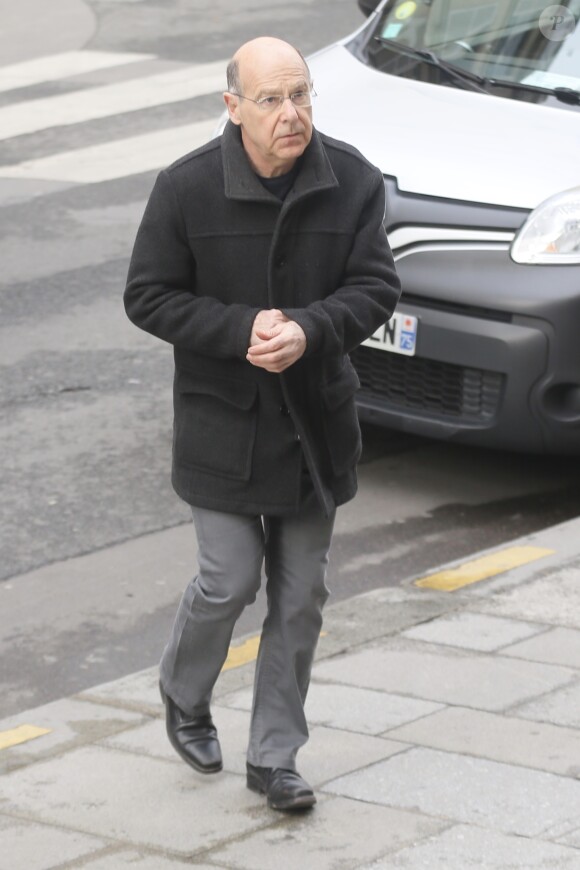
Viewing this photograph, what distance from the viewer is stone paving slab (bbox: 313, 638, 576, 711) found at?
4.68 m

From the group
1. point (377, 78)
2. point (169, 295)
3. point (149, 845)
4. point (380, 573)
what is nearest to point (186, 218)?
point (169, 295)

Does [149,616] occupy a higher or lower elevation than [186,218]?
lower

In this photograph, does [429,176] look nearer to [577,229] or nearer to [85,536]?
[577,229]

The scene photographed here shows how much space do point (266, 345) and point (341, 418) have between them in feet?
1.27

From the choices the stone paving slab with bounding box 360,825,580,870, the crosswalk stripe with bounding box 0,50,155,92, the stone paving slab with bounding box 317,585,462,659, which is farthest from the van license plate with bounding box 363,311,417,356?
the crosswalk stripe with bounding box 0,50,155,92

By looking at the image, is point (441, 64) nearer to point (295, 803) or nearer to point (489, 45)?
point (489, 45)

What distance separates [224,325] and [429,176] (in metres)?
2.66

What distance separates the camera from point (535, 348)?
615cm

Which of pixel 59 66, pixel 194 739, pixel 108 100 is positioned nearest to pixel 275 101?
pixel 194 739

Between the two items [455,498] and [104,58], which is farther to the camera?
[104,58]

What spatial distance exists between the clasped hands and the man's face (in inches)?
14.5

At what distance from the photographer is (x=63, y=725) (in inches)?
185

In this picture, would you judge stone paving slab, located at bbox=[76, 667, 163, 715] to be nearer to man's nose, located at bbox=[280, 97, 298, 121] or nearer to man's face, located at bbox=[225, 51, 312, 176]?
man's face, located at bbox=[225, 51, 312, 176]

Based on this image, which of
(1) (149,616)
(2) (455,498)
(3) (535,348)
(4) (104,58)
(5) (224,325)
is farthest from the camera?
(4) (104,58)
